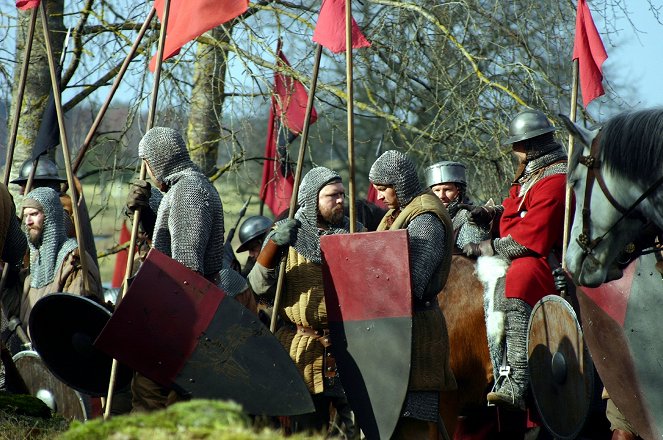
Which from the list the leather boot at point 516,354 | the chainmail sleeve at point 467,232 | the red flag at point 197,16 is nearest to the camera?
the leather boot at point 516,354

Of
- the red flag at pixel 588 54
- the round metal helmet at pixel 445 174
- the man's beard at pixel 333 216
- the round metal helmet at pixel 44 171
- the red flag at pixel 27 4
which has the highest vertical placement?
the red flag at pixel 27 4

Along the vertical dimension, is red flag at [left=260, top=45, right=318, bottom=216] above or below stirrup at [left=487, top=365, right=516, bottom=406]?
above

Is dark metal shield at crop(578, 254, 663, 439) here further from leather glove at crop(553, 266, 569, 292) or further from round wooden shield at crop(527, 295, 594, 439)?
leather glove at crop(553, 266, 569, 292)

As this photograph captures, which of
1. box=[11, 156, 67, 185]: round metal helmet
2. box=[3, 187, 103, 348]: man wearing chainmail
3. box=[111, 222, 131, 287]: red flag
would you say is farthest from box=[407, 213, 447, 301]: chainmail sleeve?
box=[111, 222, 131, 287]: red flag

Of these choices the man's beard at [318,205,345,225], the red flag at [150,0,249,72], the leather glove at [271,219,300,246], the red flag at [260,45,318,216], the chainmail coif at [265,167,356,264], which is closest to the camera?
the leather glove at [271,219,300,246]

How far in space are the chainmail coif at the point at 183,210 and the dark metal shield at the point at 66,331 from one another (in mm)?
441

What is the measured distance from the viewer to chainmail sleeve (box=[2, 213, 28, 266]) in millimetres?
5883

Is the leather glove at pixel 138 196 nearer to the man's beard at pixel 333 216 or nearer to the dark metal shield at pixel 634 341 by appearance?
the man's beard at pixel 333 216

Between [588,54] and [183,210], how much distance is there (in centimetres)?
326

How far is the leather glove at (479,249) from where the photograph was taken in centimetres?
664

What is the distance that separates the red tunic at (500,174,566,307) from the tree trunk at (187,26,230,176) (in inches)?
167

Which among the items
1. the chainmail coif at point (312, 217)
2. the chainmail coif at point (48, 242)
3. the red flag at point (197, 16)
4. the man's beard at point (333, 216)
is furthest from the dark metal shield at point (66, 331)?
the red flag at point (197, 16)

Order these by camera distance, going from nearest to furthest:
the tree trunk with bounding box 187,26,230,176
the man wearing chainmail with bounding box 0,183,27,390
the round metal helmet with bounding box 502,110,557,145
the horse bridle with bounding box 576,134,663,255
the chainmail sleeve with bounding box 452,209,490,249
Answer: the horse bridle with bounding box 576,134,663,255
the man wearing chainmail with bounding box 0,183,27,390
the round metal helmet with bounding box 502,110,557,145
the chainmail sleeve with bounding box 452,209,490,249
the tree trunk with bounding box 187,26,230,176

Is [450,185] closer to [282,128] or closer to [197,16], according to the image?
[197,16]
